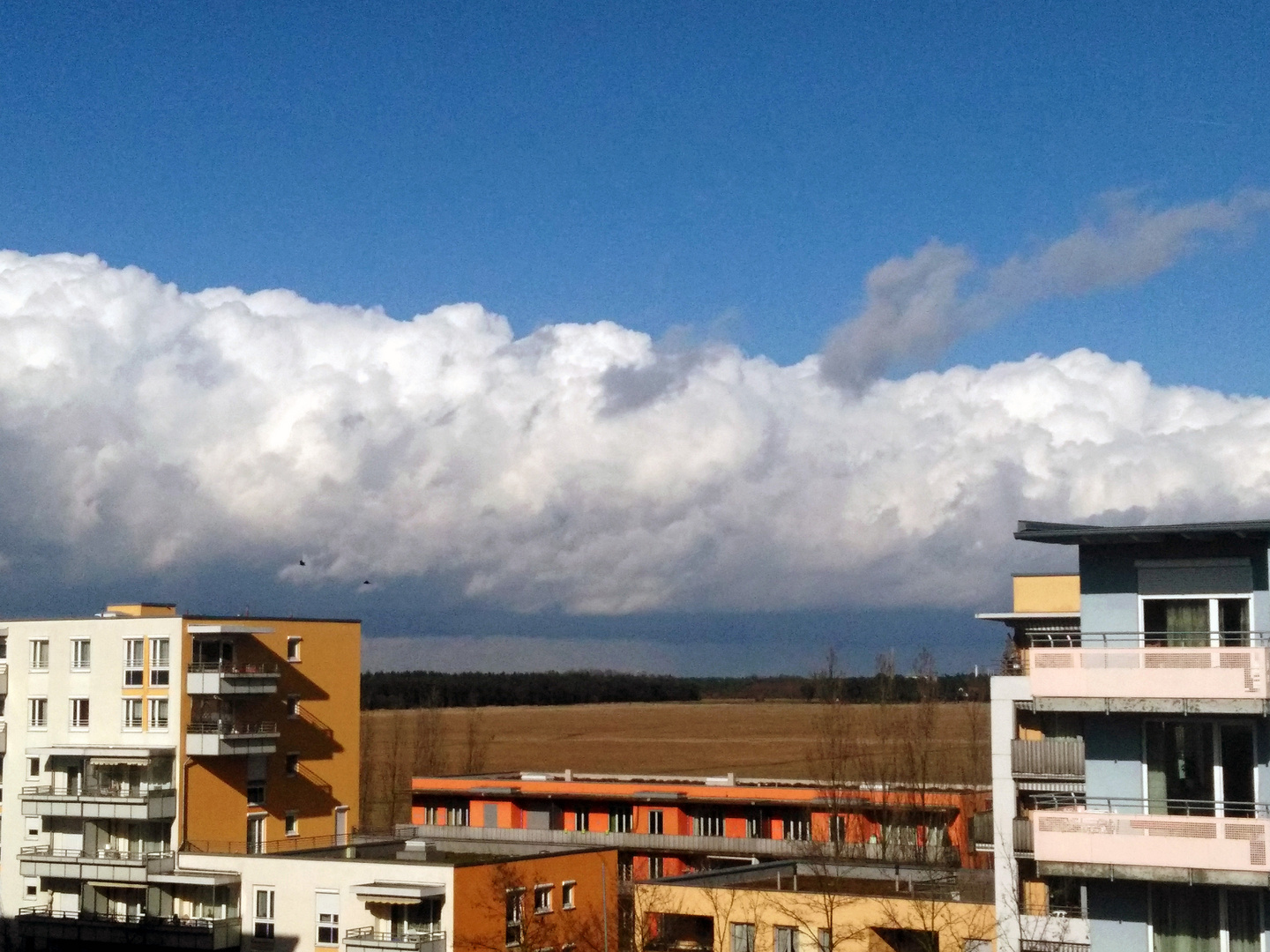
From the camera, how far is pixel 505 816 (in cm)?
8344

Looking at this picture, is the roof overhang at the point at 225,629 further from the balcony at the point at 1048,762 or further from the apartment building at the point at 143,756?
the balcony at the point at 1048,762

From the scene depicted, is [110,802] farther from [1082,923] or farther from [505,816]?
[1082,923]

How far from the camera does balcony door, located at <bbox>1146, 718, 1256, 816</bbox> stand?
29.2 m

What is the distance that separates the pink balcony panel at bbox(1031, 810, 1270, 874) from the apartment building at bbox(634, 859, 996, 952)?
41.0ft

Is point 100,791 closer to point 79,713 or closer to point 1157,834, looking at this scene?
point 79,713

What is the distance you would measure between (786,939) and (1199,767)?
1781 cm

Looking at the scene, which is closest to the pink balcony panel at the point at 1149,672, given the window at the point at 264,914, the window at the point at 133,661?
the window at the point at 264,914

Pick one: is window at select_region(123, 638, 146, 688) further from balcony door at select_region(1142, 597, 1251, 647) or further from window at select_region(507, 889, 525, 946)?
balcony door at select_region(1142, 597, 1251, 647)

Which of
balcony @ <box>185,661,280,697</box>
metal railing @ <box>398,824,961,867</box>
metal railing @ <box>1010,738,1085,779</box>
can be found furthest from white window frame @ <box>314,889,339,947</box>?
metal railing @ <box>1010,738,1085,779</box>

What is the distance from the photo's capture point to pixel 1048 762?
37625mm

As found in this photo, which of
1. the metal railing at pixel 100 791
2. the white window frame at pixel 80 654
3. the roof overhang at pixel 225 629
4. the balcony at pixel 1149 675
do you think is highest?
the roof overhang at pixel 225 629

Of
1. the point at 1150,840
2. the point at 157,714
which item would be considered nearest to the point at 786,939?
the point at 1150,840

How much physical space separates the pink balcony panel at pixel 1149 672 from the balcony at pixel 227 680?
4181 cm

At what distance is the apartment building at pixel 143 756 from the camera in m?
62.6
